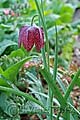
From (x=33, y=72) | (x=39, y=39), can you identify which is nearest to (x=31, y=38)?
(x=39, y=39)

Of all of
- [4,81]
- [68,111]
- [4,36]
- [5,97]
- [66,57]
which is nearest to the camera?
[68,111]

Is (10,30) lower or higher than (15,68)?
higher

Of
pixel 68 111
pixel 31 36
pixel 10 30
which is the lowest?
pixel 68 111

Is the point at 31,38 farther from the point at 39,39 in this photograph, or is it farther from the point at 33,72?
the point at 33,72

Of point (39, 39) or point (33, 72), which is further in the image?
point (33, 72)

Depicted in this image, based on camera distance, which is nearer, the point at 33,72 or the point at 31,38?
the point at 31,38

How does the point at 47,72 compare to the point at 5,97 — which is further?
the point at 5,97

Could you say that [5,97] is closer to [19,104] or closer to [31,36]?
[19,104]

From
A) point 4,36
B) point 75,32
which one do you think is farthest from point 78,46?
point 4,36
